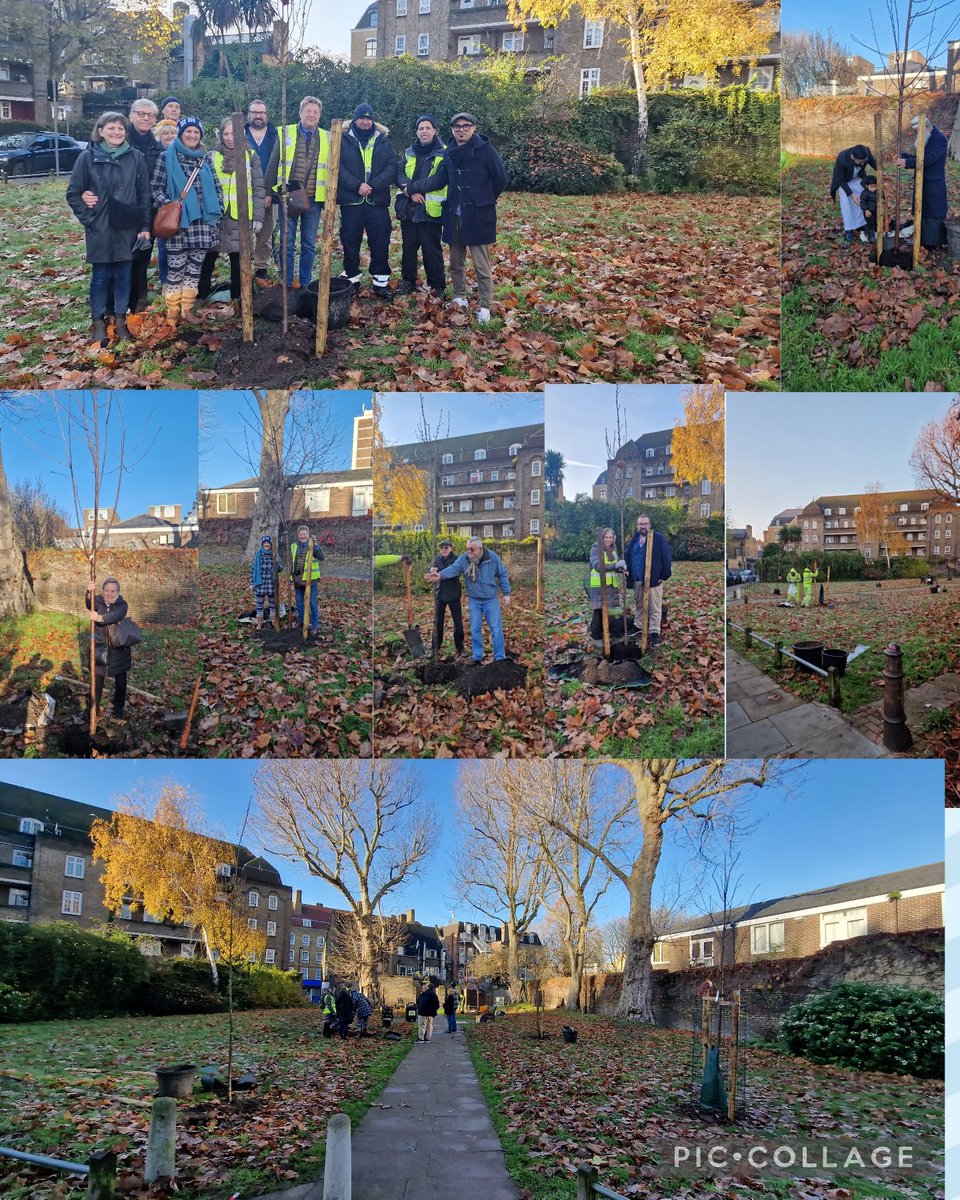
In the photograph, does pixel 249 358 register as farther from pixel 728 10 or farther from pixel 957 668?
pixel 957 668

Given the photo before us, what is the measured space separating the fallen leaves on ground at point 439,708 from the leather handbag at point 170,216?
5128mm

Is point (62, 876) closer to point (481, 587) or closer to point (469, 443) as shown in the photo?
point (481, 587)

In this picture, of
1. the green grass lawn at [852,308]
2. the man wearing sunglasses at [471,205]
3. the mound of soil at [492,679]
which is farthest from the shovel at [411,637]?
the green grass lawn at [852,308]

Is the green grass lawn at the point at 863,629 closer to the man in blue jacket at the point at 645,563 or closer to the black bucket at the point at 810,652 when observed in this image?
the black bucket at the point at 810,652

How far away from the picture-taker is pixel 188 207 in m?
13.5

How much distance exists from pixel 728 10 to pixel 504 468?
263 inches

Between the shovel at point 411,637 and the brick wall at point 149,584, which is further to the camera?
the shovel at point 411,637

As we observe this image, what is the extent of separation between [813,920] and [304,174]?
11.1 m

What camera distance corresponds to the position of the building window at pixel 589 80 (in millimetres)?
14789

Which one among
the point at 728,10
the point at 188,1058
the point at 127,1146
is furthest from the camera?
the point at 728,10

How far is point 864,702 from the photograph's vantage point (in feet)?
46.1

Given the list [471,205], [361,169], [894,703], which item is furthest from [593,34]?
[894,703]

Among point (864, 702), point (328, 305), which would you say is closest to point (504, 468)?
point (328, 305)

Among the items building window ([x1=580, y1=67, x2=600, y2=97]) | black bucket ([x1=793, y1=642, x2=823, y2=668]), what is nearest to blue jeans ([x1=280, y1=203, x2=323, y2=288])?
building window ([x1=580, y1=67, x2=600, y2=97])
